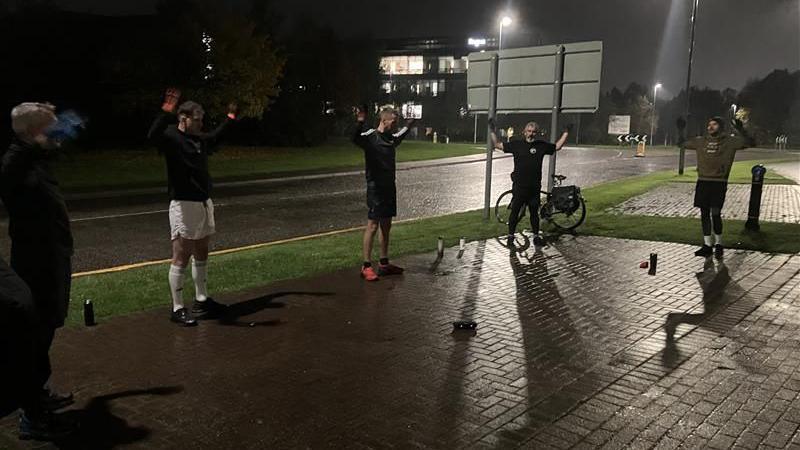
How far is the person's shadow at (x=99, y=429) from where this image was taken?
12.2 feet

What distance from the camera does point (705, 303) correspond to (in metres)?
6.84

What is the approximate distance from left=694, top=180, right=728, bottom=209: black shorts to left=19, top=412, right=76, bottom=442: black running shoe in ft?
28.4

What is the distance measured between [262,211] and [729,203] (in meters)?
11.2

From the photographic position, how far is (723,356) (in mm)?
5211

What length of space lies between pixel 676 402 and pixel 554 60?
8.68 m

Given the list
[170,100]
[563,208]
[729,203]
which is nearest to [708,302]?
[563,208]

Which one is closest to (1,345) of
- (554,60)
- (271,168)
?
(554,60)

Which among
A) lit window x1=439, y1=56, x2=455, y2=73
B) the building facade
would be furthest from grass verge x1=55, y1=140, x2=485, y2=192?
lit window x1=439, y1=56, x2=455, y2=73

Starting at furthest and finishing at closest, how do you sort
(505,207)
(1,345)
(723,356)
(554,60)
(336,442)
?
(505,207) → (554,60) → (723,356) → (336,442) → (1,345)

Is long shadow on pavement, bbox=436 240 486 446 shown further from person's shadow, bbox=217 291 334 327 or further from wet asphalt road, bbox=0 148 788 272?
wet asphalt road, bbox=0 148 788 272

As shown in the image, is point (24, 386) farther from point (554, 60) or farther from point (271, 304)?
point (554, 60)

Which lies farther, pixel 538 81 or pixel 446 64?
pixel 446 64

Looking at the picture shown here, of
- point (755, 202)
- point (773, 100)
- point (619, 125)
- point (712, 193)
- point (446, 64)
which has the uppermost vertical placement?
point (446, 64)

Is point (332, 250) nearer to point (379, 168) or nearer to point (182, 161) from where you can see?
point (379, 168)
